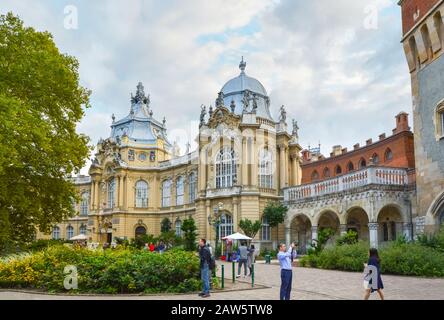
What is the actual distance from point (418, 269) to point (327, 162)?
32126 millimetres

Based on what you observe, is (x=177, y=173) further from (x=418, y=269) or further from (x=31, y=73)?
(x=418, y=269)

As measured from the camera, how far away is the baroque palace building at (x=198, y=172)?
146 ft

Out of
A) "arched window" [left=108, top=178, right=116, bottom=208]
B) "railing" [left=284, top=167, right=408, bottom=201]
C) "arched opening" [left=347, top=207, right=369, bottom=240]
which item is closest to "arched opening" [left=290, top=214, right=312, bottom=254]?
"railing" [left=284, top=167, right=408, bottom=201]

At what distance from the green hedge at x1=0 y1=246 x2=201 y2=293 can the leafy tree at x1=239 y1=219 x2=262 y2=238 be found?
880 inches

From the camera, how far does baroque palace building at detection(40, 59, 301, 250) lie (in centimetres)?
4447

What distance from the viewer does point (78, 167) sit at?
23984 millimetres

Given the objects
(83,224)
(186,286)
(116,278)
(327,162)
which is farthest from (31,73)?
(83,224)

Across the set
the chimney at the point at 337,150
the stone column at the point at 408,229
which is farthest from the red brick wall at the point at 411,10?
the chimney at the point at 337,150

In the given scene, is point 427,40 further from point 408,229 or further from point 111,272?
point 111,272

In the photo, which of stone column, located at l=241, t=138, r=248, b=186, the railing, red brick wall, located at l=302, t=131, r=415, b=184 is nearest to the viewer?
the railing

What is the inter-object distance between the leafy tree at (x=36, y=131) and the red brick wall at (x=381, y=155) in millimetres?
19859

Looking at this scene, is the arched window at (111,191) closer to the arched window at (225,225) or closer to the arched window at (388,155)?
the arched window at (225,225)

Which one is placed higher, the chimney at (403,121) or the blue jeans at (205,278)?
the chimney at (403,121)

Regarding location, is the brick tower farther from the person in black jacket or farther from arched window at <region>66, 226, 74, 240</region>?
arched window at <region>66, 226, 74, 240</region>
